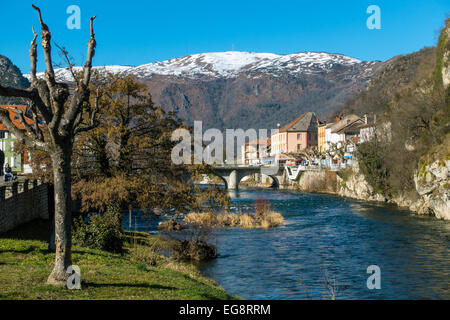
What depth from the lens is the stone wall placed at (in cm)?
2452

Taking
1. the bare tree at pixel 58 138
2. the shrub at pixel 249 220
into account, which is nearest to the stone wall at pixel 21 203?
the bare tree at pixel 58 138

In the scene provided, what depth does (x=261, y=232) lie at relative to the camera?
146ft

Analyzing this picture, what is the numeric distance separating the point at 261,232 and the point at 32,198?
67.1ft

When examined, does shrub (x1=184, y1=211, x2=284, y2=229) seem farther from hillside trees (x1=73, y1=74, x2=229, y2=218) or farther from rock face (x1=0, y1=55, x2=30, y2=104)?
rock face (x1=0, y1=55, x2=30, y2=104)

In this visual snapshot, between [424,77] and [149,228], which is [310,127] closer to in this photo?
[424,77]

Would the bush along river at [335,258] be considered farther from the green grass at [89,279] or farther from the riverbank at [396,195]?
the green grass at [89,279]

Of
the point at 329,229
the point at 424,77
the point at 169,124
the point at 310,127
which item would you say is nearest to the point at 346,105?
the point at 310,127

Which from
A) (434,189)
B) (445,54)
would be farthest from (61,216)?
(445,54)

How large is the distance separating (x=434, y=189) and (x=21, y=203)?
43.9m

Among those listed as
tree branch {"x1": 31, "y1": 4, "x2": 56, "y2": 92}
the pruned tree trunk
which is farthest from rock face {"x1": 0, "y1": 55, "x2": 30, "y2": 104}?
the pruned tree trunk

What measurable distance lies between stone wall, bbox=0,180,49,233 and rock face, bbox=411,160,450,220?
130 ft

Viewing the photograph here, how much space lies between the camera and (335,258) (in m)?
31.8

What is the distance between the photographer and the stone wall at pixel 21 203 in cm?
2452

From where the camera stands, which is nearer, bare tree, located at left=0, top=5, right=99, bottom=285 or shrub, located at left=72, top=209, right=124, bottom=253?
bare tree, located at left=0, top=5, right=99, bottom=285
